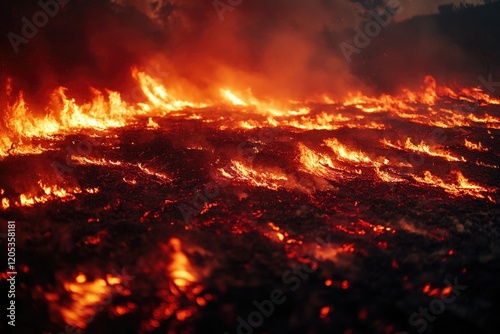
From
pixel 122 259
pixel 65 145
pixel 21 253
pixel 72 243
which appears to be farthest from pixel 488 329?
pixel 65 145

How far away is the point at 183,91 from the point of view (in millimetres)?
17562

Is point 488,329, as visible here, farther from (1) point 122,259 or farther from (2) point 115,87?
(2) point 115,87

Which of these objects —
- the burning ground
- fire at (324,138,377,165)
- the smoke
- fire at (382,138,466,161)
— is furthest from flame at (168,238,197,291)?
the smoke

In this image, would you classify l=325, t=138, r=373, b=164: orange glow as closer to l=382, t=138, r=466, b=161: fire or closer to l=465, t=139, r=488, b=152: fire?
l=382, t=138, r=466, b=161: fire
